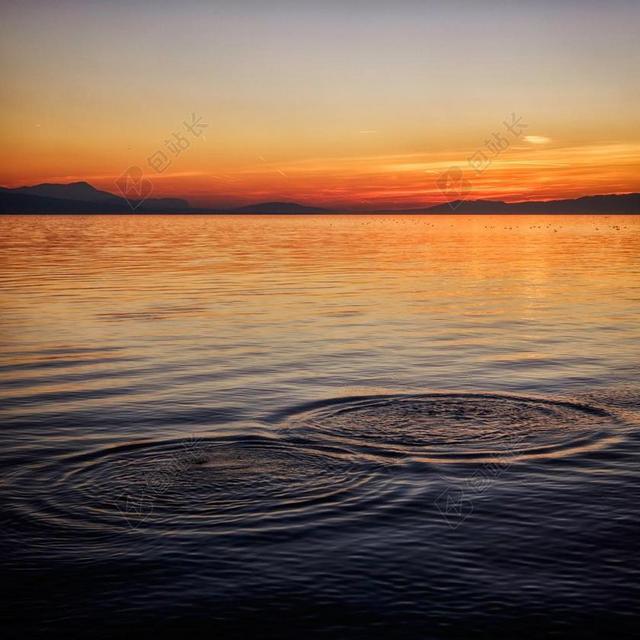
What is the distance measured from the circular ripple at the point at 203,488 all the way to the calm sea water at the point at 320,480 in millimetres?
48

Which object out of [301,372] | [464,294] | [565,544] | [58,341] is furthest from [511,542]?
[464,294]

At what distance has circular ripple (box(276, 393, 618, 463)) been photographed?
15.4 m

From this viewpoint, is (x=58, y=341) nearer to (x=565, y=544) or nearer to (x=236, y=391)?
(x=236, y=391)

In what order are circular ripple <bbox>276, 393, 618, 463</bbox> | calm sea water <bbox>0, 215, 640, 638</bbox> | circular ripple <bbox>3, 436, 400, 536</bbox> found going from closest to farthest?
1. calm sea water <bbox>0, 215, 640, 638</bbox>
2. circular ripple <bbox>3, 436, 400, 536</bbox>
3. circular ripple <bbox>276, 393, 618, 463</bbox>

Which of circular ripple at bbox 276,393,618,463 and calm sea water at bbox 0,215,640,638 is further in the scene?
circular ripple at bbox 276,393,618,463

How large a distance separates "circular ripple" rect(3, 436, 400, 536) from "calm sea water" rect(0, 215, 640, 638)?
0.05 metres

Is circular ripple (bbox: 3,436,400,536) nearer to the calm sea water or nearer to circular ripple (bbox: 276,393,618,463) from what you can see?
the calm sea water

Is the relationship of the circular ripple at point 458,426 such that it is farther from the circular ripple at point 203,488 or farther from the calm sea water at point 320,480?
the circular ripple at point 203,488

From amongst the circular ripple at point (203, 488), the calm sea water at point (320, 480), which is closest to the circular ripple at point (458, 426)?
the calm sea water at point (320, 480)

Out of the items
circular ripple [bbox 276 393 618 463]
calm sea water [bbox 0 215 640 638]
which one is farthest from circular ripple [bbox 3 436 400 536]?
circular ripple [bbox 276 393 618 463]

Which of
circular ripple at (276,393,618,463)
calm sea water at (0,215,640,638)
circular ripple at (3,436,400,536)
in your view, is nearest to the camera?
calm sea water at (0,215,640,638)

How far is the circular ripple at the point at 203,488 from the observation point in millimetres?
12016

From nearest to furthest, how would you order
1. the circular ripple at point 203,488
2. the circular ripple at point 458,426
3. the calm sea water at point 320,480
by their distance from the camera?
the calm sea water at point 320,480 < the circular ripple at point 203,488 < the circular ripple at point 458,426

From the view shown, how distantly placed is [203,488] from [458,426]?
6015mm
